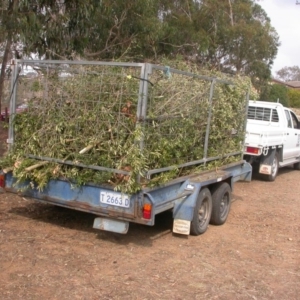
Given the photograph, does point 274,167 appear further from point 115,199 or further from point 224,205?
point 115,199

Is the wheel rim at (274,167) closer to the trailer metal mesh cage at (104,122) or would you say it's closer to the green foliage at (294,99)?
the trailer metal mesh cage at (104,122)

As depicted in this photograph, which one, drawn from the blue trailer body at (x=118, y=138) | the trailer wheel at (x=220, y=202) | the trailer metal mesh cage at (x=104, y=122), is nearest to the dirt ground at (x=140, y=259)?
the trailer wheel at (x=220, y=202)

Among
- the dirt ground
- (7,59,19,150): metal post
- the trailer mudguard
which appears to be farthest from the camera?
(7,59,19,150): metal post

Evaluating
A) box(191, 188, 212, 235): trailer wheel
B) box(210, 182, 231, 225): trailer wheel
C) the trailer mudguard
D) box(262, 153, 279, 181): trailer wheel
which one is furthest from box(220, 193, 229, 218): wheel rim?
box(262, 153, 279, 181): trailer wheel

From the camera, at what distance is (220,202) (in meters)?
7.20

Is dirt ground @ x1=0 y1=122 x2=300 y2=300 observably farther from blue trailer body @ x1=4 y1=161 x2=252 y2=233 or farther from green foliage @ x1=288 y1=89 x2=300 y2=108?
green foliage @ x1=288 y1=89 x2=300 y2=108

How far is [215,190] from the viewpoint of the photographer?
7219 millimetres

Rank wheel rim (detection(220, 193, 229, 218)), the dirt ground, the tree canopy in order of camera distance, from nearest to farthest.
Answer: the dirt ground
wheel rim (detection(220, 193, 229, 218))
the tree canopy

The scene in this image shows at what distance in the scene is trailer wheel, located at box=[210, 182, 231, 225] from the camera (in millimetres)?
7137

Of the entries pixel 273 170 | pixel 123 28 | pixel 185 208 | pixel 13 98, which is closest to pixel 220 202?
pixel 185 208

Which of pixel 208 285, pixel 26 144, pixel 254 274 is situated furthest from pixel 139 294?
pixel 26 144

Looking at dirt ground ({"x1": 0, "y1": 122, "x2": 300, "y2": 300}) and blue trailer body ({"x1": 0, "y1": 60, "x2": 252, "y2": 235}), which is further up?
blue trailer body ({"x1": 0, "y1": 60, "x2": 252, "y2": 235})

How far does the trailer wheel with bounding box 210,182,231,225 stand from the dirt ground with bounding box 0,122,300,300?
0.46 ft

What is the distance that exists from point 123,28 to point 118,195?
377 inches
